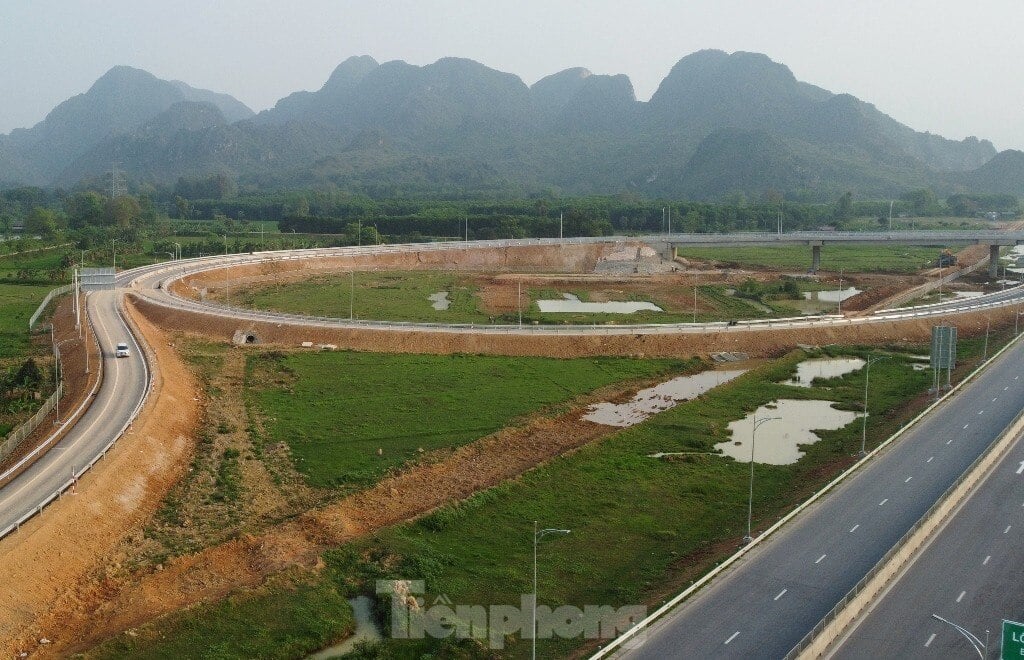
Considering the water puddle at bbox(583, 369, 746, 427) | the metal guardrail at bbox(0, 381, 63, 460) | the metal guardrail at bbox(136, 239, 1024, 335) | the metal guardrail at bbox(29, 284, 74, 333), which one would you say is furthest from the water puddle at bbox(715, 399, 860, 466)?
the metal guardrail at bbox(29, 284, 74, 333)

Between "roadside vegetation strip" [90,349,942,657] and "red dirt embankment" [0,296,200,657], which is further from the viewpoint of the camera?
"roadside vegetation strip" [90,349,942,657]

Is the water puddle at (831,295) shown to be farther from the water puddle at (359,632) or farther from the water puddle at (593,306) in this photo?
the water puddle at (359,632)

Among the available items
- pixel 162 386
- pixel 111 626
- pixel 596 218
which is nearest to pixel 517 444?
pixel 162 386

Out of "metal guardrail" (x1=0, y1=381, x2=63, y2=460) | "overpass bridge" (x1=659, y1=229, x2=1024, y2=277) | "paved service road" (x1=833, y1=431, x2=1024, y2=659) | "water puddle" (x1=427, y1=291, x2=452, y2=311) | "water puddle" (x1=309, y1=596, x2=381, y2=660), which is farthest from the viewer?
"overpass bridge" (x1=659, y1=229, x2=1024, y2=277)

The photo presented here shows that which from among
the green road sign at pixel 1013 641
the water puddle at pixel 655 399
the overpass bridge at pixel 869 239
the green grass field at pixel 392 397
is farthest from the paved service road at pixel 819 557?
the overpass bridge at pixel 869 239

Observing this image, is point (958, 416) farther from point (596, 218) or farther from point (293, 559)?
point (596, 218)

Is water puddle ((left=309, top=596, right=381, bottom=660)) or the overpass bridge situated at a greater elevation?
the overpass bridge

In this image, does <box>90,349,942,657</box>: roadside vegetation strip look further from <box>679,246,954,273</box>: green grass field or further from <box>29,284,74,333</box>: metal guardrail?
<box>679,246,954,273</box>: green grass field
